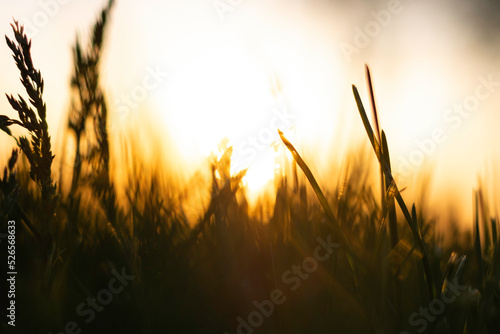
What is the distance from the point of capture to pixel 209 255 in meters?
0.78

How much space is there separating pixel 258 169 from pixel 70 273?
44 cm

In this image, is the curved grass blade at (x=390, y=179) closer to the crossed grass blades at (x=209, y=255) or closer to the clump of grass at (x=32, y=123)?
the crossed grass blades at (x=209, y=255)

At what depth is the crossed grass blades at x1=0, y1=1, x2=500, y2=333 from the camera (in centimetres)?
54

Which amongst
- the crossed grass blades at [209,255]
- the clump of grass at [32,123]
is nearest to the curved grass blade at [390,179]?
the crossed grass blades at [209,255]

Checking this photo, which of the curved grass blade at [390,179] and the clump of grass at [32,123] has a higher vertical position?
the clump of grass at [32,123]

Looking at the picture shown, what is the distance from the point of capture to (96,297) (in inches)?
25.1

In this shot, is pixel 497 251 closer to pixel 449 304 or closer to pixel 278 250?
pixel 449 304

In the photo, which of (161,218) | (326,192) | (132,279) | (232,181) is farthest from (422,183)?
(132,279)

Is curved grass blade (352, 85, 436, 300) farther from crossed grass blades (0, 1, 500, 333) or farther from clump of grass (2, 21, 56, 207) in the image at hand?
clump of grass (2, 21, 56, 207)

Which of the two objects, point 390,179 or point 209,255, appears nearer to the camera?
point 390,179

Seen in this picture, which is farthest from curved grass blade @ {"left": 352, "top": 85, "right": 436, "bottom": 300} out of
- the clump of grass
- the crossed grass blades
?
the clump of grass

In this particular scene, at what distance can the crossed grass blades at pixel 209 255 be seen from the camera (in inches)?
21.2

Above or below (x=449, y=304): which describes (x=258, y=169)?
above

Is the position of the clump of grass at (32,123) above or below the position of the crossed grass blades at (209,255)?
above
